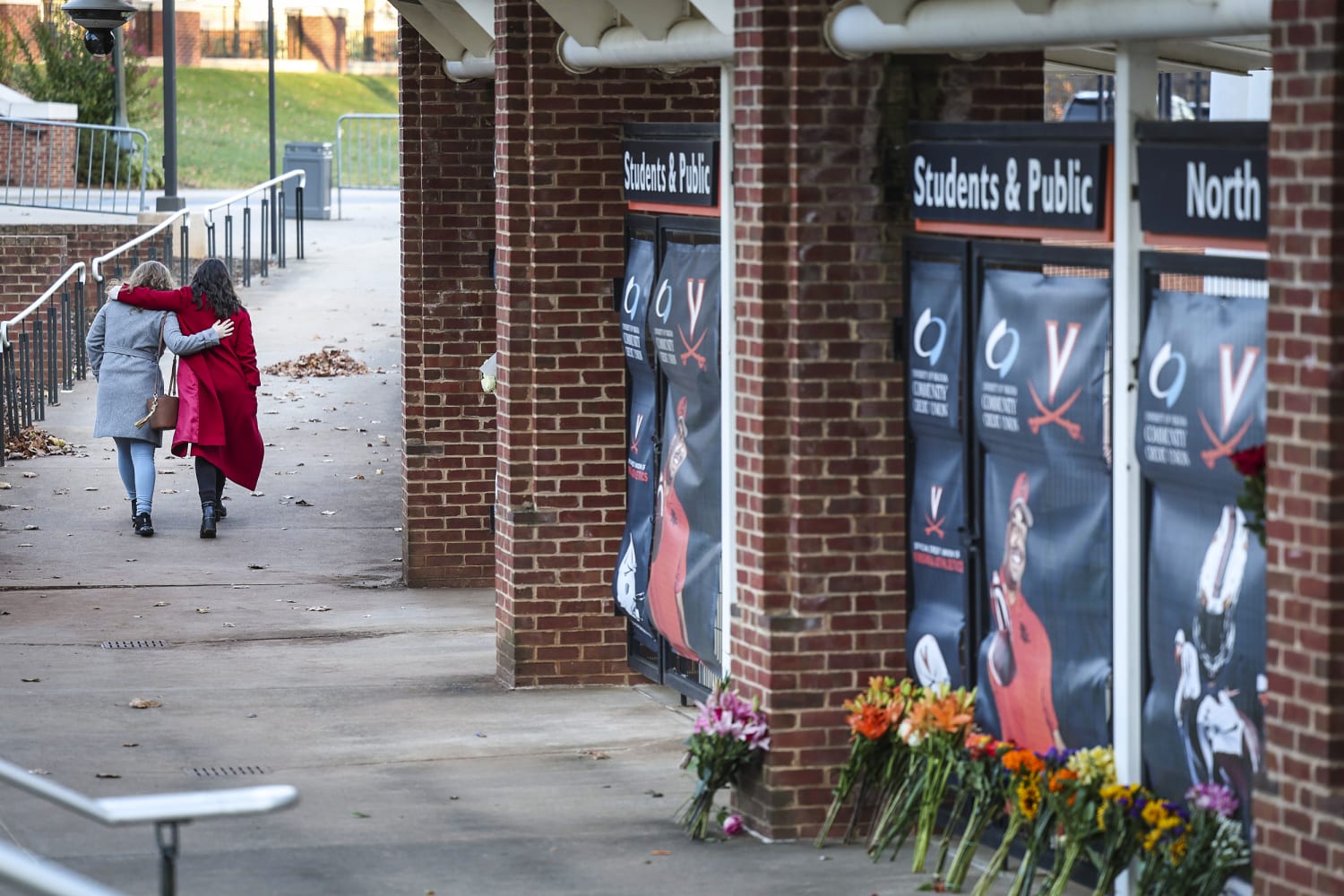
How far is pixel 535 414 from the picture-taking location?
34.5 feet

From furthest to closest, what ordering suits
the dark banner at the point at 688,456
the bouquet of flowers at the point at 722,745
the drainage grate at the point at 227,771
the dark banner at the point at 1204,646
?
the dark banner at the point at 688,456
the drainage grate at the point at 227,771
the bouquet of flowers at the point at 722,745
the dark banner at the point at 1204,646

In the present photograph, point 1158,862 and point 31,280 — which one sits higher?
point 31,280

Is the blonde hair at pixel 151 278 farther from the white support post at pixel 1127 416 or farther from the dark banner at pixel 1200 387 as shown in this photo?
the dark banner at pixel 1200 387

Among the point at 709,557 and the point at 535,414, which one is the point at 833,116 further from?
the point at 535,414

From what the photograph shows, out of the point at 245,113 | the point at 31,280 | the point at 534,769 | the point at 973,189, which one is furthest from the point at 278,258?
the point at 245,113

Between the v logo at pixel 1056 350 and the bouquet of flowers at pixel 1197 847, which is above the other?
the v logo at pixel 1056 350

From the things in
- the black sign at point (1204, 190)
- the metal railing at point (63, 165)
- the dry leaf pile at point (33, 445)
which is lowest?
the dry leaf pile at point (33, 445)

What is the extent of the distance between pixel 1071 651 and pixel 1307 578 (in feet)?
5.12

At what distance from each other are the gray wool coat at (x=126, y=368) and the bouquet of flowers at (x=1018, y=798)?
9054mm

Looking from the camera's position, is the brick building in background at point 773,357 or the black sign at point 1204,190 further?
the black sign at point 1204,190

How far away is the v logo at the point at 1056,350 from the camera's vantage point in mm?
6676

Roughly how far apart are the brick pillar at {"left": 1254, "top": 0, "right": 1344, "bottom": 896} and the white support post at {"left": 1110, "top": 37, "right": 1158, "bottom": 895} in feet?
3.22

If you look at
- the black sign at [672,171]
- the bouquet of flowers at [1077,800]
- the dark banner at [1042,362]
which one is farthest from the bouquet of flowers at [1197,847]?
the black sign at [672,171]

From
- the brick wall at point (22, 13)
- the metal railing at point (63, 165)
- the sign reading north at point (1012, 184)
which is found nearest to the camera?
the sign reading north at point (1012, 184)
